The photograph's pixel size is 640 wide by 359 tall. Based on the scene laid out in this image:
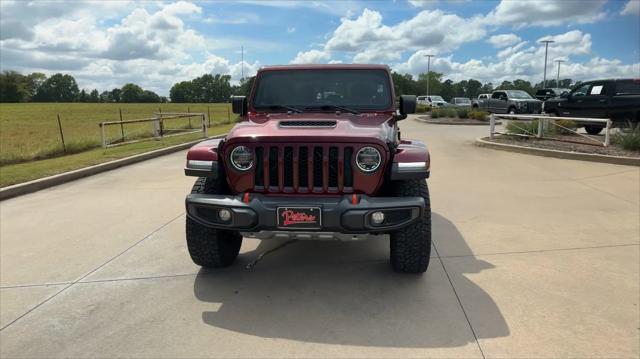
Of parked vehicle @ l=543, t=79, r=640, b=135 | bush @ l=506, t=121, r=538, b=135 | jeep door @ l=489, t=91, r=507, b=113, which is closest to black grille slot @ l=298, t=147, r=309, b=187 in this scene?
bush @ l=506, t=121, r=538, b=135

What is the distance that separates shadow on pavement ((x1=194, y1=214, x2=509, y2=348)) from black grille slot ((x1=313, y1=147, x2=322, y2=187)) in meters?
0.86

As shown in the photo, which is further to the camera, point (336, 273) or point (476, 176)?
point (476, 176)

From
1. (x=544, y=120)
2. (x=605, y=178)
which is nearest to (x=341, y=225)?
(x=605, y=178)

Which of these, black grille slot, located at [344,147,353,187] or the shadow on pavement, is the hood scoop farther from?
the shadow on pavement

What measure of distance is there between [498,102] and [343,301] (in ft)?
82.8

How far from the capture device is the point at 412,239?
11.6 ft

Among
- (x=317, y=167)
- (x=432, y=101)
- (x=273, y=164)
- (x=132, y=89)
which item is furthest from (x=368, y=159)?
(x=132, y=89)

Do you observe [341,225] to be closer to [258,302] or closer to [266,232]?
[266,232]

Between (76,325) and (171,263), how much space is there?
112 centimetres

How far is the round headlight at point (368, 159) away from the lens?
3.26 meters

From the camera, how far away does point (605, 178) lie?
25.3 ft

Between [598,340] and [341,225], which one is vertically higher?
[341,225]

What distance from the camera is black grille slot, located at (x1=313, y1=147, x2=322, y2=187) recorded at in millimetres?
3287

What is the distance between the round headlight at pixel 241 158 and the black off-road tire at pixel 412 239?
3.61 ft
